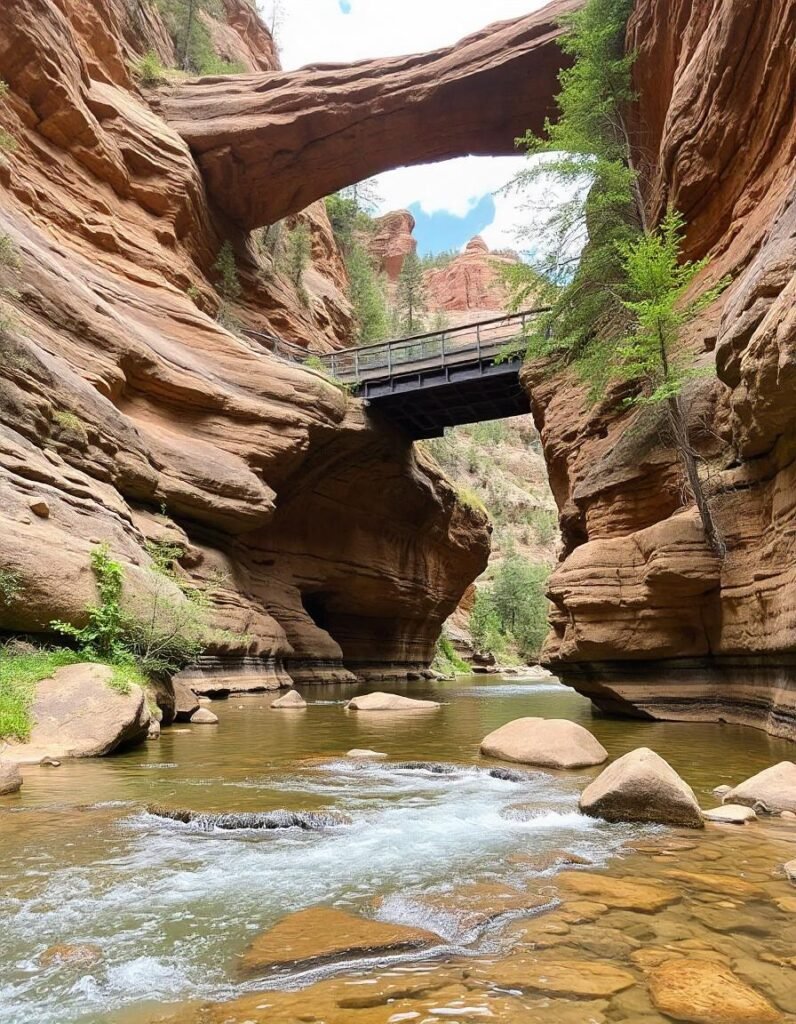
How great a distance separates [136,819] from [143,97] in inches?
1154

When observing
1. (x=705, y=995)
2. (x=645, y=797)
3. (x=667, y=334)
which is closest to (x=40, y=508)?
(x=645, y=797)

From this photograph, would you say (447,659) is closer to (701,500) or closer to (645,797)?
(701,500)

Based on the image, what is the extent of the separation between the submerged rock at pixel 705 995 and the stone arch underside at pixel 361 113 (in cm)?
2748

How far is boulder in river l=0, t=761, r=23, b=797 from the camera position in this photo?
16.8 ft

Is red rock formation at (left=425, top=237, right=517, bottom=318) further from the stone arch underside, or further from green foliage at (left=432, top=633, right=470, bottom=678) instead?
the stone arch underside

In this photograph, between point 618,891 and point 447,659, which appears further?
point 447,659

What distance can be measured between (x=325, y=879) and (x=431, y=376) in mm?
21454

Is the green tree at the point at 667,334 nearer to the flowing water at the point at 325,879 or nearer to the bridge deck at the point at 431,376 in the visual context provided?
the flowing water at the point at 325,879

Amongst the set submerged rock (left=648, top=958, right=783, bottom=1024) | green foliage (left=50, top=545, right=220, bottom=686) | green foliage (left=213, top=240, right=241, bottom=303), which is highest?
green foliage (left=213, top=240, right=241, bottom=303)

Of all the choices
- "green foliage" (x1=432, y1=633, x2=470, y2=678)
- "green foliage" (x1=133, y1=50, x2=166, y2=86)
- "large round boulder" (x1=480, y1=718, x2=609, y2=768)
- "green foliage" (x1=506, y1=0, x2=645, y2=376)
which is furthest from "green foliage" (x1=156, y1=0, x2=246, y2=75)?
"large round boulder" (x1=480, y1=718, x2=609, y2=768)

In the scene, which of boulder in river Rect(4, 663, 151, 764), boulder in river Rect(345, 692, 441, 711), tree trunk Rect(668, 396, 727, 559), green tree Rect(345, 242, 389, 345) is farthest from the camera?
green tree Rect(345, 242, 389, 345)

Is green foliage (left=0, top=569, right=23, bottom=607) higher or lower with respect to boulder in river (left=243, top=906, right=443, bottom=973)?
higher

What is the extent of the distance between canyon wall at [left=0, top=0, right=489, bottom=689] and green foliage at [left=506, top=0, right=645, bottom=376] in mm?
8370

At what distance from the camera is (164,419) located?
59.2ft
